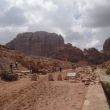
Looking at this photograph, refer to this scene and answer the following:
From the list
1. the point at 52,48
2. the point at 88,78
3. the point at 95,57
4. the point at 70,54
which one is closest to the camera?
the point at 88,78

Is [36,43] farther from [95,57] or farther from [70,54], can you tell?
[95,57]

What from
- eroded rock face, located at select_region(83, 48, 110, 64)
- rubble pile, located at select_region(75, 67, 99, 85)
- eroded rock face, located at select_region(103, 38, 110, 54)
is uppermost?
eroded rock face, located at select_region(103, 38, 110, 54)

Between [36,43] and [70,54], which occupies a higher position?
[36,43]

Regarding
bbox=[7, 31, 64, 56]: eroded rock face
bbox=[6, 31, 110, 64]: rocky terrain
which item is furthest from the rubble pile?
bbox=[7, 31, 64, 56]: eroded rock face

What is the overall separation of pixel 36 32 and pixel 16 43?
402 inches

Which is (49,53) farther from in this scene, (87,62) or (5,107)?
(5,107)

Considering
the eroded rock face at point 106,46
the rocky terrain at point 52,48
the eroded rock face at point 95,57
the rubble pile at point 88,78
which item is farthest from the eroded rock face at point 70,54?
the rubble pile at point 88,78

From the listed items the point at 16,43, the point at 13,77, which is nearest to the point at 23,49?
the point at 16,43

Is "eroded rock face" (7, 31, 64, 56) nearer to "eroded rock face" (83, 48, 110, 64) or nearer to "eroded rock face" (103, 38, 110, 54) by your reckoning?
"eroded rock face" (83, 48, 110, 64)

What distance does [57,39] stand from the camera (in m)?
134

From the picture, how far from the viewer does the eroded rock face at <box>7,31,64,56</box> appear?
12661cm

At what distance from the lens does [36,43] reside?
12900 centimetres

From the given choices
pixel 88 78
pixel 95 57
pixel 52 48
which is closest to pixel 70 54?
pixel 95 57

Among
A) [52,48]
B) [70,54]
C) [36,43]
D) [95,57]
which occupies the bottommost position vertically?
[95,57]
